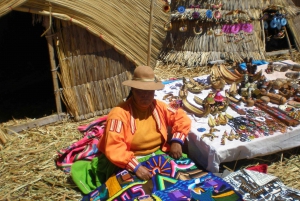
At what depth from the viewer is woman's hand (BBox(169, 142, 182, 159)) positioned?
2705 millimetres

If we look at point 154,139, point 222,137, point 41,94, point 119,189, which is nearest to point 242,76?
point 222,137

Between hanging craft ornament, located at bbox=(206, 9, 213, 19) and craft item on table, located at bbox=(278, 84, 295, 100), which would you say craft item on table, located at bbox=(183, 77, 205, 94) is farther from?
hanging craft ornament, located at bbox=(206, 9, 213, 19)

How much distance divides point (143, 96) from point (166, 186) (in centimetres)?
72

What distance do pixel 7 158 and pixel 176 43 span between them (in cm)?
416

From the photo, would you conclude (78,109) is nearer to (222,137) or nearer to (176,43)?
(222,137)

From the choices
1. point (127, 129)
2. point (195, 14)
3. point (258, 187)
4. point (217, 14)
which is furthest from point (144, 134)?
point (217, 14)

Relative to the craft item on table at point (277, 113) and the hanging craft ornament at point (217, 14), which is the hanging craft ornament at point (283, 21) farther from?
the craft item on table at point (277, 113)

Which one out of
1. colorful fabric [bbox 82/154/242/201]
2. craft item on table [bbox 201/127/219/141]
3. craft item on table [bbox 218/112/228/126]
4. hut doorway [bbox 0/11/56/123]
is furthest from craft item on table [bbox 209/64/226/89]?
hut doorway [bbox 0/11/56/123]

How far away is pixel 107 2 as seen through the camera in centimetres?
403

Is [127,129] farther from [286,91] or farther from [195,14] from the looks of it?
[195,14]

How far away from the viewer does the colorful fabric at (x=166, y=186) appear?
2.27 meters

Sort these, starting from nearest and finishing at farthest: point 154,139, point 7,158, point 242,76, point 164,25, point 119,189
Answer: point 119,189 → point 154,139 → point 7,158 → point 242,76 → point 164,25

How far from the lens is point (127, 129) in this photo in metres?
2.56

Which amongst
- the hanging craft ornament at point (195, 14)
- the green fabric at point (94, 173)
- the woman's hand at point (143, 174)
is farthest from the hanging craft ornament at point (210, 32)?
the woman's hand at point (143, 174)
